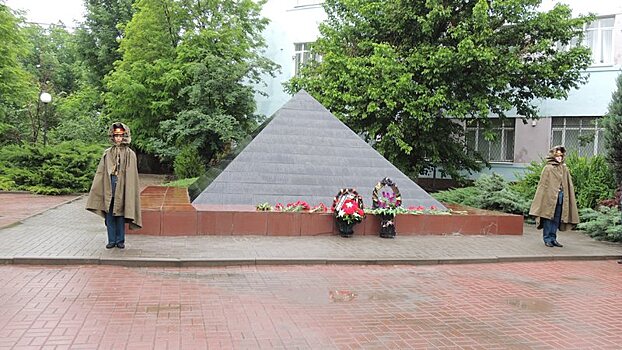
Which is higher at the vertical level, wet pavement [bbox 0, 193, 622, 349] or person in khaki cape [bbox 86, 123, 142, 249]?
person in khaki cape [bbox 86, 123, 142, 249]

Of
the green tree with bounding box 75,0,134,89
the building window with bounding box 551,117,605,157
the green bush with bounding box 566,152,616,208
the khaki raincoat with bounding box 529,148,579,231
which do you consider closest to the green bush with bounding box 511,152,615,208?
the green bush with bounding box 566,152,616,208

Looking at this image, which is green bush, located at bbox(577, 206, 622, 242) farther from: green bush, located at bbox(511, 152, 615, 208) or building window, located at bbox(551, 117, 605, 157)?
building window, located at bbox(551, 117, 605, 157)

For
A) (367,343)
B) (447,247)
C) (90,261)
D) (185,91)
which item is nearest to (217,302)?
(367,343)

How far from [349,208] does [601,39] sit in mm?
16517

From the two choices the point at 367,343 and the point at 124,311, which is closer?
the point at 367,343

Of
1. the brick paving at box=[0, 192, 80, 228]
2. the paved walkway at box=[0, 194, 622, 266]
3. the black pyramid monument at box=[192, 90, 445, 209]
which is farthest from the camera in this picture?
the brick paving at box=[0, 192, 80, 228]

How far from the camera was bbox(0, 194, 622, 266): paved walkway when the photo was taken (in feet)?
24.4

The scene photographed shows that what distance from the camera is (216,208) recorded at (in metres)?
10.1

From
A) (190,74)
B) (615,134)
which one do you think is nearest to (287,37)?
(190,74)

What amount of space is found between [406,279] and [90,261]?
439cm

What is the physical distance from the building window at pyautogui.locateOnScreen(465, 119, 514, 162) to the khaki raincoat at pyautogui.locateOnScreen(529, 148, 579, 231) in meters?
12.7

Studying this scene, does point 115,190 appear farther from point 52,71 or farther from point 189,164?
point 52,71

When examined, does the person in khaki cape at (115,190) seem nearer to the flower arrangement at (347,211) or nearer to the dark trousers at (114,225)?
the dark trousers at (114,225)

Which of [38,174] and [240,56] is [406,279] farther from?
[240,56]
